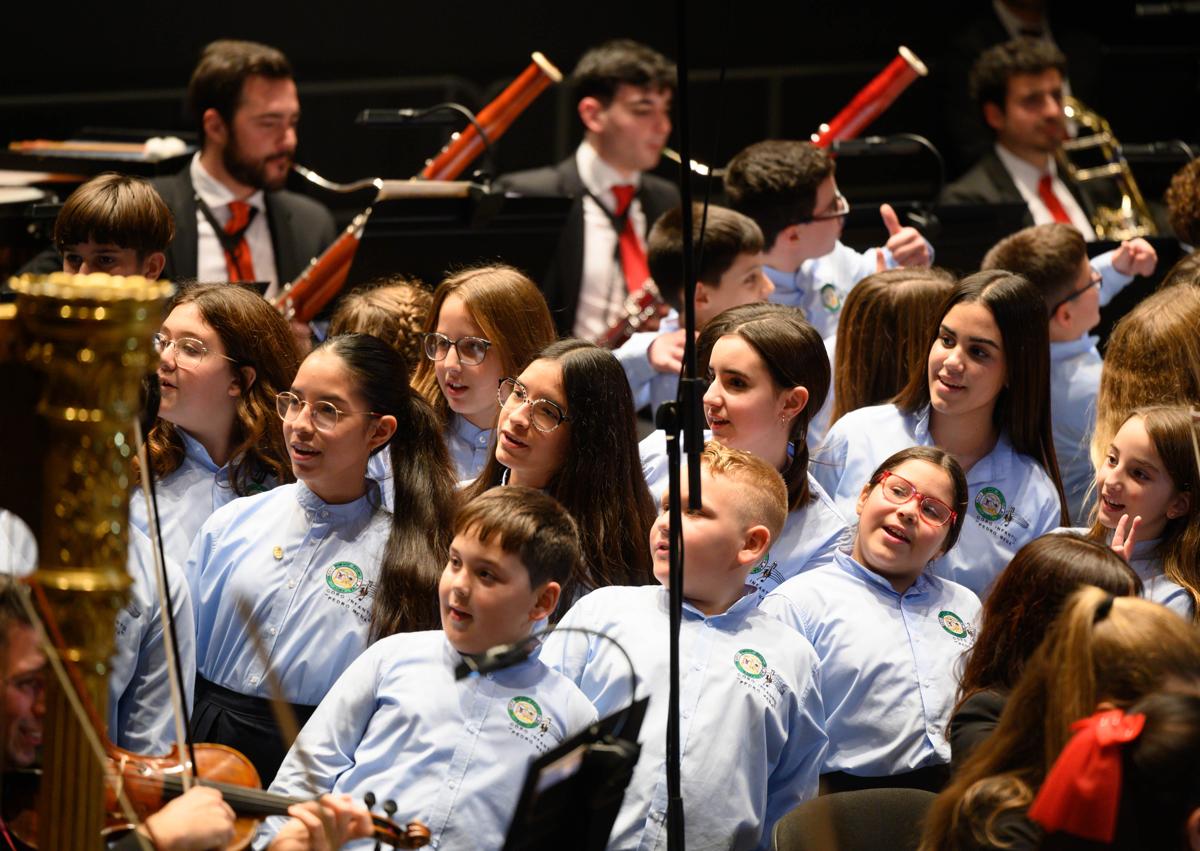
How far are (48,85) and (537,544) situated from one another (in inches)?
168

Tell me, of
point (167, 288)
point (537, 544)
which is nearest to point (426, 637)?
point (537, 544)

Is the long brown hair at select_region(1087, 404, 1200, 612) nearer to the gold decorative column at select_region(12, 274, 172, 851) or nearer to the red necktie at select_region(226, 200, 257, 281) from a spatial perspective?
the gold decorative column at select_region(12, 274, 172, 851)

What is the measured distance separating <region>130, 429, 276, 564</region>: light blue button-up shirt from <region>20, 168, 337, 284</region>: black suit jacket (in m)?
1.40

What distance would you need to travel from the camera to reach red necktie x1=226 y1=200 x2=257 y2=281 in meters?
4.92

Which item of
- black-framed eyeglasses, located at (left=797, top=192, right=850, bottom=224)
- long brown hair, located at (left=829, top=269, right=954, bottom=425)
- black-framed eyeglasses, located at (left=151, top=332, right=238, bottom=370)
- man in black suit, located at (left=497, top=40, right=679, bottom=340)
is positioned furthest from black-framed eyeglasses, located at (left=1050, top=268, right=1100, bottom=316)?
black-framed eyeglasses, located at (left=151, top=332, right=238, bottom=370)

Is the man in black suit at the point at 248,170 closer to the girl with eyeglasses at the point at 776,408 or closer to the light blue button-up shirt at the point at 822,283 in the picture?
the light blue button-up shirt at the point at 822,283

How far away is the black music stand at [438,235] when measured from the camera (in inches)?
161

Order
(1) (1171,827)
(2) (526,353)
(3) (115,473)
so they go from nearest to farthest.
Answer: (3) (115,473) < (1) (1171,827) < (2) (526,353)

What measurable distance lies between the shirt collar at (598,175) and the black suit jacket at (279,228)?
890 mm

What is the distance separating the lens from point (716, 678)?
2.65 metres

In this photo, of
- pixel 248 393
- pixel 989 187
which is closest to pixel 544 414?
pixel 248 393

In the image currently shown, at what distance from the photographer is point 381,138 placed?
6.37m

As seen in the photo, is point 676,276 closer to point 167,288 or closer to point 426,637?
point 426,637

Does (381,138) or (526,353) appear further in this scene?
(381,138)
